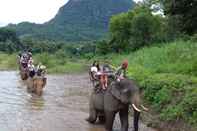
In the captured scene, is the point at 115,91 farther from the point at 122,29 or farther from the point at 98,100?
the point at 122,29

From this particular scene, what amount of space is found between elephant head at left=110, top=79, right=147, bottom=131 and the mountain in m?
113

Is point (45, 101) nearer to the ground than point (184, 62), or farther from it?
nearer to the ground

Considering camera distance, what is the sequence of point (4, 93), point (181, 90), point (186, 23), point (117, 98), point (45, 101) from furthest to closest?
point (4, 93), point (45, 101), point (186, 23), point (181, 90), point (117, 98)

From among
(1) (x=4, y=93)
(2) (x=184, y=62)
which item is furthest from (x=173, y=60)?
(1) (x=4, y=93)

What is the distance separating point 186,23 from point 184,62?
4805mm

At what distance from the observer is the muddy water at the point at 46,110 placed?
12.3 m

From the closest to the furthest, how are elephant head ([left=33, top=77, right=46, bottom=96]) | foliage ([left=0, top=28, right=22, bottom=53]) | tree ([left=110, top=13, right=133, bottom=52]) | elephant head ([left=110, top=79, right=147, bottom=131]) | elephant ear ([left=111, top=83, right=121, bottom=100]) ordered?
elephant head ([left=110, top=79, right=147, bottom=131])
elephant ear ([left=111, top=83, right=121, bottom=100])
elephant head ([left=33, top=77, right=46, bottom=96])
tree ([left=110, top=13, right=133, bottom=52])
foliage ([left=0, top=28, right=22, bottom=53])

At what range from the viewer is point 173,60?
2081 cm

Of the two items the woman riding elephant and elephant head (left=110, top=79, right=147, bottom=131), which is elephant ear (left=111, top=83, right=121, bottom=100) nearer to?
elephant head (left=110, top=79, right=147, bottom=131)

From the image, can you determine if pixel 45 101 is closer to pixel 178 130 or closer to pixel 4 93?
pixel 4 93

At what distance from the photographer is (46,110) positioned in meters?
15.4

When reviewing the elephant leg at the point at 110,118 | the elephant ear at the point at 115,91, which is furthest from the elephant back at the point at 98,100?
the elephant ear at the point at 115,91

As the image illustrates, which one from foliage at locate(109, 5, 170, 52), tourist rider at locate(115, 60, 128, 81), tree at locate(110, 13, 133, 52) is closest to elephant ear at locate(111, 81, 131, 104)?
tourist rider at locate(115, 60, 128, 81)

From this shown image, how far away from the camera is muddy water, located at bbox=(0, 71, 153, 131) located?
12328mm
